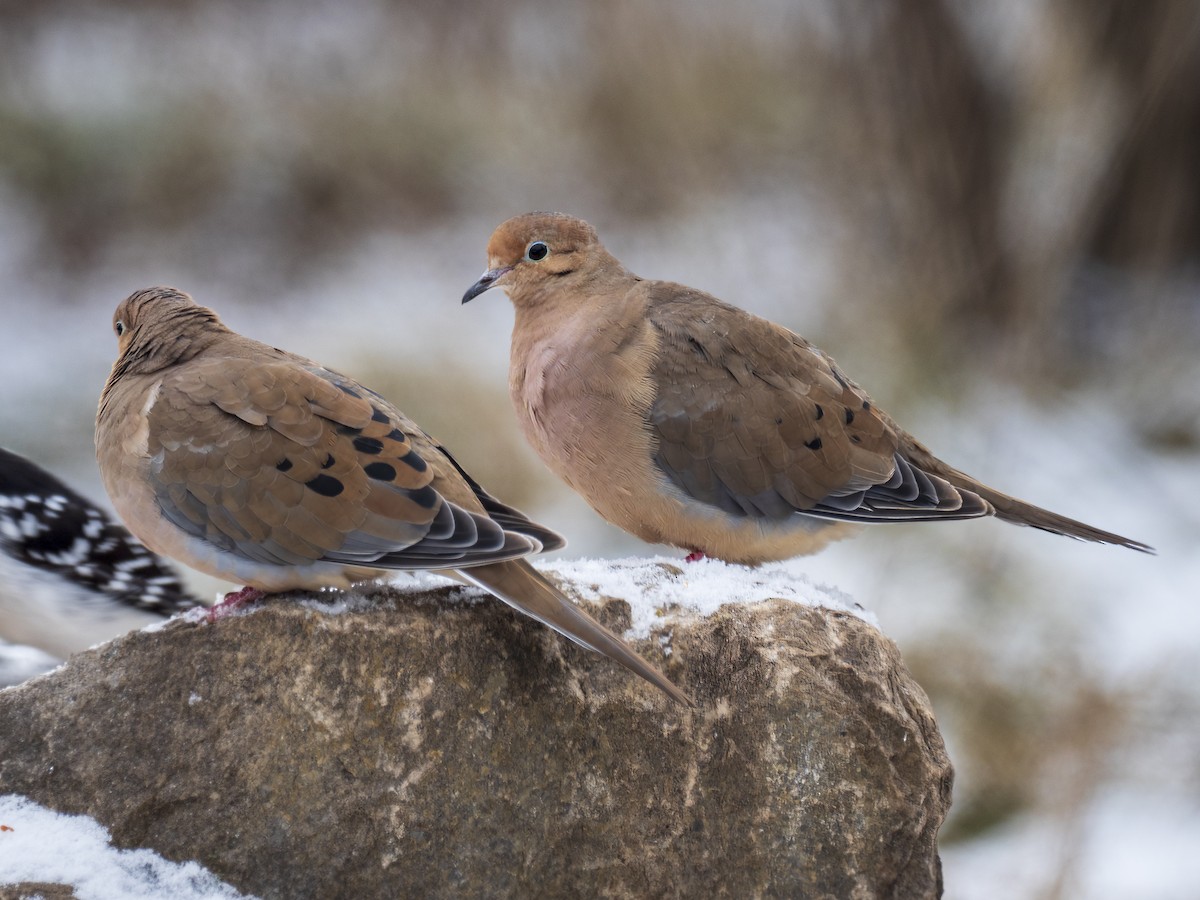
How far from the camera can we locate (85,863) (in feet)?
7.80

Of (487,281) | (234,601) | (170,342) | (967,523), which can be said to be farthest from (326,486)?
(967,523)

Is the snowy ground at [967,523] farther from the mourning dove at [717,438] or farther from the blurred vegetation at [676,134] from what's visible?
the mourning dove at [717,438]

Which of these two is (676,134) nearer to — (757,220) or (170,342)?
(757,220)

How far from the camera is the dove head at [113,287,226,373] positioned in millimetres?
2887

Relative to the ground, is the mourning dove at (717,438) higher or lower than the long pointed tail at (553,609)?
higher

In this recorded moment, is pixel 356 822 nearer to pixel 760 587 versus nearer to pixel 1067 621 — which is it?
pixel 760 587

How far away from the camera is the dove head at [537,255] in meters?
3.40

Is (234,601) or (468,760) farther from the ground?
(234,601)

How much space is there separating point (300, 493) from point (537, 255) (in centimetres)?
114

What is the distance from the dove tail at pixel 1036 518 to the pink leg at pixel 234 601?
5.83 ft

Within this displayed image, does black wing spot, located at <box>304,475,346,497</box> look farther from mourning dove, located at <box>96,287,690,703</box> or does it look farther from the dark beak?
the dark beak

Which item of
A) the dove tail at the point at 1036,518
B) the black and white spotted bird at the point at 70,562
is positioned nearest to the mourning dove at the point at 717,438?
the dove tail at the point at 1036,518

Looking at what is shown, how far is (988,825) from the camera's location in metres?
5.44

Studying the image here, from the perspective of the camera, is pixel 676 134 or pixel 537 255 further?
pixel 676 134
